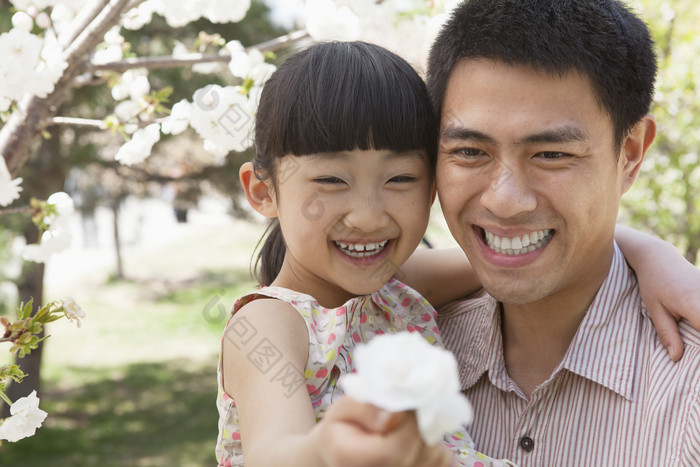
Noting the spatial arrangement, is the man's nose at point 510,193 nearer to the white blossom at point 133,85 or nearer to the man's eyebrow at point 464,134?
the man's eyebrow at point 464,134

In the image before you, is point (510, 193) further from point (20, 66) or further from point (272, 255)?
point (20, 66)

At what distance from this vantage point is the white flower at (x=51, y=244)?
231 cm

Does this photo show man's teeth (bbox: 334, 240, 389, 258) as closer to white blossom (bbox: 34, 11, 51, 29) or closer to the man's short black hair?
the man's short black hair

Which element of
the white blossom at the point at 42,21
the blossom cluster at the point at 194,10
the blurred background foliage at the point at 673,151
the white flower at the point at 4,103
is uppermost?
the blossom cluster at the point at 194,10

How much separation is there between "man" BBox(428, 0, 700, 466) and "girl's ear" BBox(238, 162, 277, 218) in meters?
0.49

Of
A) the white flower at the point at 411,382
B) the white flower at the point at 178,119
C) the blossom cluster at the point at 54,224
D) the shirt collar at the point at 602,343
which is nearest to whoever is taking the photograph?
the white flower at the point at 411,382

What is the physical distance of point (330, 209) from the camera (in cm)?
178

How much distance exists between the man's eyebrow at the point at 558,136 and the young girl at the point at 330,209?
11.4 inches

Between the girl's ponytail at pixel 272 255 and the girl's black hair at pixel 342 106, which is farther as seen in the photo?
the girl's ponytail at pixel 272 255

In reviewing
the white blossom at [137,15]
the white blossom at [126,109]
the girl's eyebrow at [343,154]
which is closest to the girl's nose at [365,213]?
the girl's eyebrow at [343,154]

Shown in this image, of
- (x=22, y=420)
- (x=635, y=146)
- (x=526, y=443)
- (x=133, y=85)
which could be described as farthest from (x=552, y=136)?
(x=133, y=85)

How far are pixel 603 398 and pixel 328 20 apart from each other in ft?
5.31

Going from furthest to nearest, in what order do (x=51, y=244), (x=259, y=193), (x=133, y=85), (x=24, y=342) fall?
(x=133, y=85) → (x=51, y=244) → (x=259, y=193) → (x=24, y=342)

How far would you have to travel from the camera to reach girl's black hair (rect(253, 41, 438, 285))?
1.78 metres
